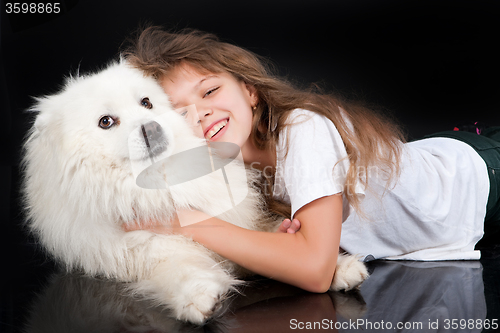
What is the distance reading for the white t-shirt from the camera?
1716 mm

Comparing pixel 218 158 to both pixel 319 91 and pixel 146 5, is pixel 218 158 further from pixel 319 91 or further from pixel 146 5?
pixel 146 5

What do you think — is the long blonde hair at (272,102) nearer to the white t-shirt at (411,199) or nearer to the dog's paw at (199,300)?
the white t-shirt at (411,199)

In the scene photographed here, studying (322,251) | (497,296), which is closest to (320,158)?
(322,251)

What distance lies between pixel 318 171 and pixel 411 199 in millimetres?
600

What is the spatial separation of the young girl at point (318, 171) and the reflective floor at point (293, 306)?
12 cm

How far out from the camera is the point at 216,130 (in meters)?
1.85

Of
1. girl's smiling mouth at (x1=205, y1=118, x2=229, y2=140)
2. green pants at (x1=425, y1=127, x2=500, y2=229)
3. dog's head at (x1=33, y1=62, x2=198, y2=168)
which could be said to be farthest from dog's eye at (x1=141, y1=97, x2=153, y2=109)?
green pants at (x1=425, y1=127, x2=500, y2=229)

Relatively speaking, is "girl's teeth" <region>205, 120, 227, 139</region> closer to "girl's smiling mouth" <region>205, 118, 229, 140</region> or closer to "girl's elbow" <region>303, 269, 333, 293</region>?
"girl's smiling mouth" <region>205, 118, 229, 140</region>

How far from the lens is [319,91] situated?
2051 mm

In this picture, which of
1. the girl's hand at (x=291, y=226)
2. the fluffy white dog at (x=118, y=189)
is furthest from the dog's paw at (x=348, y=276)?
the girl's hand at (x=291, y=226)

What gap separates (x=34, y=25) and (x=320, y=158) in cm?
269

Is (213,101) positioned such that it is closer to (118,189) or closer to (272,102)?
(272,102)

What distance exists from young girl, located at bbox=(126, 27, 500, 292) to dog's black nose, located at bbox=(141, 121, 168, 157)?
257 mm

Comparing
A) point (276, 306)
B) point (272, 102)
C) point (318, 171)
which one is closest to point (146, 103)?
point (272, 102)
